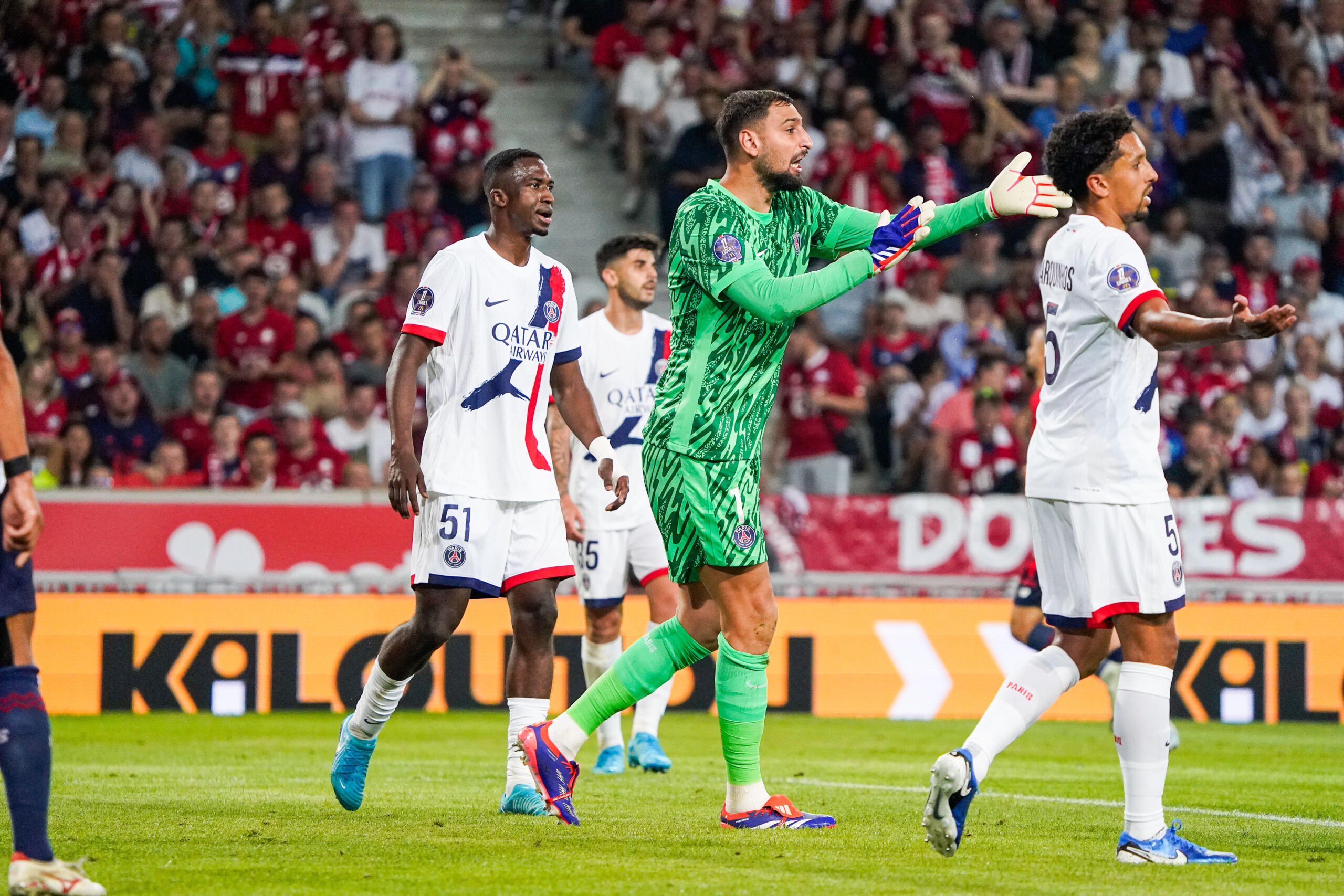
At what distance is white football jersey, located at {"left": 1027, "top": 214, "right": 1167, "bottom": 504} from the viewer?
5570 millimetres

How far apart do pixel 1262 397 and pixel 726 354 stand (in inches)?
471

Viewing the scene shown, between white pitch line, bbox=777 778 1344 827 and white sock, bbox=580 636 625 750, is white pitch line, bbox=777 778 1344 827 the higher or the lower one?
the lower one

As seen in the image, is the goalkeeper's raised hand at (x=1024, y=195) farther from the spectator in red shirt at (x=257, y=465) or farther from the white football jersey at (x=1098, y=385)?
the spectator in red shirt at (x=257, y=465)

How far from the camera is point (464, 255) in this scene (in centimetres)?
679

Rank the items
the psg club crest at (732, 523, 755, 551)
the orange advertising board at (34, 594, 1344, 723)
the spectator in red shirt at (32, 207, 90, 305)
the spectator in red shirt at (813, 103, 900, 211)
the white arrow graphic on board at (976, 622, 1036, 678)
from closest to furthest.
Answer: the psg club crest at (732, 523, 755, 551) → the orange advertising board at (34, 594, 1344, 723) → the white arrow graphic on board at (976, 622, 1036, 678) → the spectator in red shirt at (32, 207, 90, 305) → the spectator in red shirt at (813, 103, 900, 211)

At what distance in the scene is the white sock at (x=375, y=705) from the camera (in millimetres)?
6723

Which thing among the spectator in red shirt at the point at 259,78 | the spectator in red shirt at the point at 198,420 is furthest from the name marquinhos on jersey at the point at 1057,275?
the spectator in red shirt at the point at 259,78

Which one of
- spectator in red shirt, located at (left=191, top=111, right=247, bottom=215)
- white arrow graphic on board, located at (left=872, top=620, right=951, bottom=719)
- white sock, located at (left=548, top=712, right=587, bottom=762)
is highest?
spectator in red shirt, located at (left=191, top=111, right=247, bottom=215)

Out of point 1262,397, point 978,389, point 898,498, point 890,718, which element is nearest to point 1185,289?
point 1262,397

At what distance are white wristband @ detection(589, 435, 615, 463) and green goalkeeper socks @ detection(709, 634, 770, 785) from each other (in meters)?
0.98

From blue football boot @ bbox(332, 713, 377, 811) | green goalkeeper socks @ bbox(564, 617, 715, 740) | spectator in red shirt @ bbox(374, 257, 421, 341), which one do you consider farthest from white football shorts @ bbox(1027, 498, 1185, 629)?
spectator in red shirt @ bbox(374, 257, 421, 341)

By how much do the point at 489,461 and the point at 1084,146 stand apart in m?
2.52

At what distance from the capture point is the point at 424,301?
6672 mm

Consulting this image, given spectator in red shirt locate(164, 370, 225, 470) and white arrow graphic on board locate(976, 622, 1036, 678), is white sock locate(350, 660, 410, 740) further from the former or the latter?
spectator in red shirt locate(164, 370, 225, 470)
